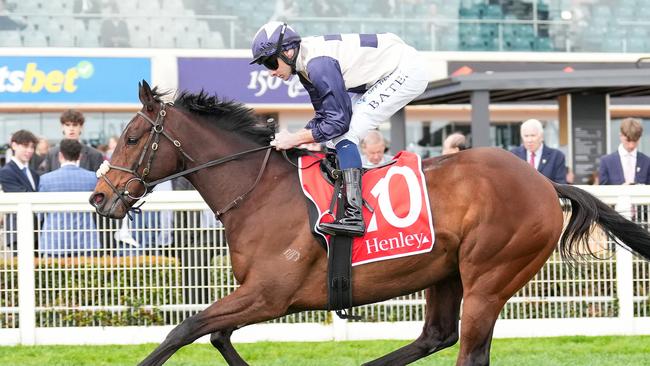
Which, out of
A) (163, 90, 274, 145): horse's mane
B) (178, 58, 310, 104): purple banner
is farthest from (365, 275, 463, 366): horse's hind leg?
(178, 58, 310, 104): purple banner

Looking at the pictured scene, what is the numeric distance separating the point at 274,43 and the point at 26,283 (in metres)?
3.27

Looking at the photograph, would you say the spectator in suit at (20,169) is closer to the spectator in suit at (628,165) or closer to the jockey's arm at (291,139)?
the jockey's arm at (291,139)

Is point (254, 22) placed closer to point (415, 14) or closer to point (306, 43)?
point (415, 14)

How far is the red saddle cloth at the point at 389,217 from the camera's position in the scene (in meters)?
4.87

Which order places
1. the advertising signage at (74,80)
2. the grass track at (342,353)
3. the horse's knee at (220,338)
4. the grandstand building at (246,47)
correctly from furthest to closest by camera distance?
the grandstand building at (246,47)
the advertising signage at (74,80)
the grass track at (342,353)
the horse's knee at (220,338)

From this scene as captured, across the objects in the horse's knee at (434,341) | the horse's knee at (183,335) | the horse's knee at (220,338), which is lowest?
the horse's knee at (434,341)

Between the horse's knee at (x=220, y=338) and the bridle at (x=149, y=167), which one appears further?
the horse's knee at (x=220, y=338)

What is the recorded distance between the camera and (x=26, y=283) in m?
7.23

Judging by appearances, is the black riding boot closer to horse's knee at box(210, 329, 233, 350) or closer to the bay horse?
the bay horse

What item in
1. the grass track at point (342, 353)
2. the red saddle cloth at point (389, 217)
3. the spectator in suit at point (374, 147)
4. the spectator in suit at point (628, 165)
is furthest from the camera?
the spectator in suit at point (628, 165)

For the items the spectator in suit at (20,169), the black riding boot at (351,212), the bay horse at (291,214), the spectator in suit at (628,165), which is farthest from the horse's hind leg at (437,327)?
the spectator in suit at (20,169)

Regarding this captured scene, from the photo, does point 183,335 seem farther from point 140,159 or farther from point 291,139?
point 291,139

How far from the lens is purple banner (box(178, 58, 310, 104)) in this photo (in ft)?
52.7

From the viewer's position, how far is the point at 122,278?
7254mm
